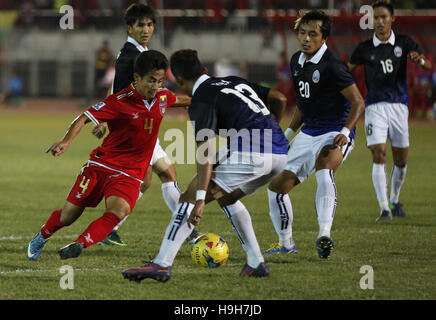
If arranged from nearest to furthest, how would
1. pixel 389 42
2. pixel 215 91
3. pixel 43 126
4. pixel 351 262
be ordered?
pixel 215 91 < pixel 351 262 < pixel 389 42 < pixel 43 126

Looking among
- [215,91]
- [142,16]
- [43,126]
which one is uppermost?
[142,16]

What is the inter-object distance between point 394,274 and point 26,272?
118 inches

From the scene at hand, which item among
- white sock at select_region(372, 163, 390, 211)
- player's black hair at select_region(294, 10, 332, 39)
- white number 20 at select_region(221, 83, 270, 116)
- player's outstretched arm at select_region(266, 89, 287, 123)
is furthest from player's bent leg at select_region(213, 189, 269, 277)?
white sock at select_region(372, 163, 390, 211)

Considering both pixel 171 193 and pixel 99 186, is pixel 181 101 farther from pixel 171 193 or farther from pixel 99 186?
pixel 99 186

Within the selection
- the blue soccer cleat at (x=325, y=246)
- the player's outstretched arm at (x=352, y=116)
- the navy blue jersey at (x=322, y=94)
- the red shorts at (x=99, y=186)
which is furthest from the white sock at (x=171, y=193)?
the player's outstretched arm at (x=352, y=116)

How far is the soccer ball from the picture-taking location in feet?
22.6

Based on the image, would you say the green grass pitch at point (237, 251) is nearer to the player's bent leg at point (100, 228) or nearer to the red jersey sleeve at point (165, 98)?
the player's bent leg at point (100, 228)

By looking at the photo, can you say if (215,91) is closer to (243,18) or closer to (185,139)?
(185,139)

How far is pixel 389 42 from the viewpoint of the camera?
1005 centimetres

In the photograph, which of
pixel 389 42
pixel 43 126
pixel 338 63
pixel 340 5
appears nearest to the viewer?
pixel 338 63

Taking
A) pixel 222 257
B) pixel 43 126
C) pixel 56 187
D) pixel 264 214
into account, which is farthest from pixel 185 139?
pixel 222 257

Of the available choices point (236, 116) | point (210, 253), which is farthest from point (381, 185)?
point (236, 116)

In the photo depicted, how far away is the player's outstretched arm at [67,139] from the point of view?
6.35 m

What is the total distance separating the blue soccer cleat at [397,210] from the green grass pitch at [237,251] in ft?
0.47
